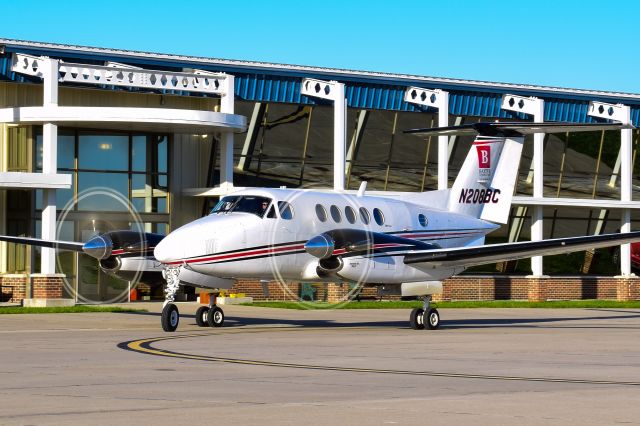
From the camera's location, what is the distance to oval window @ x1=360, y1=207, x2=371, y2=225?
28203 millimetres

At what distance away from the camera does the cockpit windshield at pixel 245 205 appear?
26047 mm

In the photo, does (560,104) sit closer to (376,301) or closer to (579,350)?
(376,301)

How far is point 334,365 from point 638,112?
1739 inches

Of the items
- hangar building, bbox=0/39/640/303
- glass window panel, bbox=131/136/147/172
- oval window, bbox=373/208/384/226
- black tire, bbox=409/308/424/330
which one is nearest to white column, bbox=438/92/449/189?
hangar building, bbox=0/39/640/303

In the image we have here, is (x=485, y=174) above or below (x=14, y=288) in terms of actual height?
above

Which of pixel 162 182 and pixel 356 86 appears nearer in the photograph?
pixel 162 182

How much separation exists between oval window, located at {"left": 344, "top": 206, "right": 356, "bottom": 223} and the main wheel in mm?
5422

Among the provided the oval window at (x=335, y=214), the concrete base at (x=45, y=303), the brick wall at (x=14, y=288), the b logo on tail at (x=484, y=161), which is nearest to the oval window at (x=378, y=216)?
the oval window at (x=335, y=214)

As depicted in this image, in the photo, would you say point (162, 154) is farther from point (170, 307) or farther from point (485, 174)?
point (170, 307)

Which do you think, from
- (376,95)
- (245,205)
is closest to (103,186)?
(376,95)

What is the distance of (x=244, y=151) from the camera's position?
154 ft

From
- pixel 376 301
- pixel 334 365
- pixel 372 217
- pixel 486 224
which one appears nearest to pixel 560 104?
pixel 376 301

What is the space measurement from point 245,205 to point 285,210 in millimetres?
994

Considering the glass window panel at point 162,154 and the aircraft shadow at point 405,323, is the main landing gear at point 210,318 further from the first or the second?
the glass window panel at point 162,154
